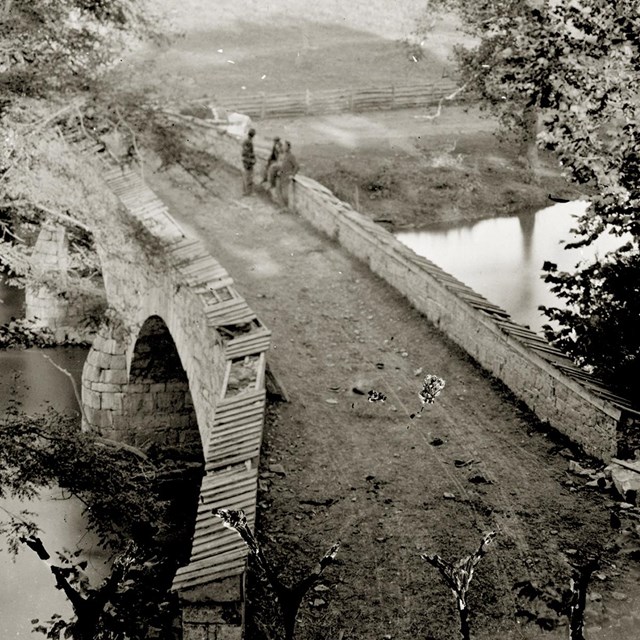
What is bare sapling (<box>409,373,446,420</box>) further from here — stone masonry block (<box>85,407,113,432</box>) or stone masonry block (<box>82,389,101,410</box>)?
stone masonry block (<box>82,389,101,410</box>)

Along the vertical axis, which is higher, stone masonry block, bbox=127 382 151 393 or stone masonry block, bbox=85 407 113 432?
stone masonry block, bbox=127 382 151 393

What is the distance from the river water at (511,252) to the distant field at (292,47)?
9.32 m

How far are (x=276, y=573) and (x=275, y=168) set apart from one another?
10.9m

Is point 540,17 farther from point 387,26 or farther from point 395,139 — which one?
point 387,26

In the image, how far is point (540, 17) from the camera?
10516mm

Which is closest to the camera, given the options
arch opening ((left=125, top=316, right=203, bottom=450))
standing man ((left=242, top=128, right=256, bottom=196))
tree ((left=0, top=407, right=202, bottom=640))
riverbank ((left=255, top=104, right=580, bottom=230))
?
tree ((left=0, top=407, right=202, bottom=640))

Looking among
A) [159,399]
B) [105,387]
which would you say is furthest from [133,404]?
[105,387]

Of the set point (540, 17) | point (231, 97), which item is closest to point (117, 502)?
point (540, 17)

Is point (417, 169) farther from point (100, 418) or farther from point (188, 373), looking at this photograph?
point (188, 373)

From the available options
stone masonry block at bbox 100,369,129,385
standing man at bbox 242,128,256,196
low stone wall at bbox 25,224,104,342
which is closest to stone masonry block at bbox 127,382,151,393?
stone masonry block at bbox 100,369,129,385

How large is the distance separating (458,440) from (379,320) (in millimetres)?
3197

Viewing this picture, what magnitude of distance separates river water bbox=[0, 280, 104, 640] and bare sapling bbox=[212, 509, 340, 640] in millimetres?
4770

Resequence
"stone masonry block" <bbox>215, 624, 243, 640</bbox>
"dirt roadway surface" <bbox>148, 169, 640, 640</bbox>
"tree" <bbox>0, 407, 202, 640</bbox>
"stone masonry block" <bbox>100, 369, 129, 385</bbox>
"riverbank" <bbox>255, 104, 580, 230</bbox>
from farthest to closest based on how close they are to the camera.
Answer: "riverbank" <bbox>255, 104, 580, 230</bbox>
"stone masonry block" <bbox>100, 369, 129, 385</bbox>
"tree" <bbox>0, 407, 202, 640</bbox>
"dirt roadway surface" <bbox>148, 169, 640, 640</bbox>
"stone masonry block" <bbox>215, 624, 243, 640</bbox>

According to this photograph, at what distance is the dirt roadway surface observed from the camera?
707 centimetres
